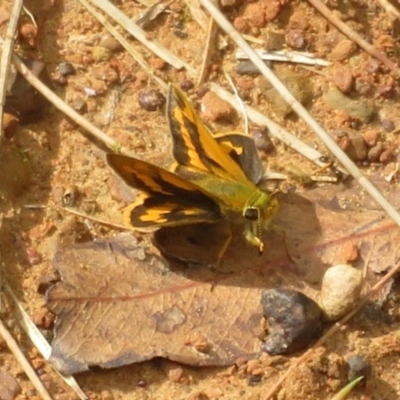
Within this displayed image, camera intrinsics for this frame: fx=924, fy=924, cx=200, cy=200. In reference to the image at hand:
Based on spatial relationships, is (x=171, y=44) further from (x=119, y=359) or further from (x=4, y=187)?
(x=119, y=359)

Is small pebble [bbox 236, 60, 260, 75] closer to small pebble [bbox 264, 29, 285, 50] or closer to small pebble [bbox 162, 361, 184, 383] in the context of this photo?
small pebble [bbox 264, 29, 285, 50]

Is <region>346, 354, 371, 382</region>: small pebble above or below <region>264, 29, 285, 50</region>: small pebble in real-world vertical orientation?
below

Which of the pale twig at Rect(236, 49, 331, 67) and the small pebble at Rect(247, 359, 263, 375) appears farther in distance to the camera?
the pale twig at Rect(236, 49, 331, 67)

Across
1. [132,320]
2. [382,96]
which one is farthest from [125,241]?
[382,96]

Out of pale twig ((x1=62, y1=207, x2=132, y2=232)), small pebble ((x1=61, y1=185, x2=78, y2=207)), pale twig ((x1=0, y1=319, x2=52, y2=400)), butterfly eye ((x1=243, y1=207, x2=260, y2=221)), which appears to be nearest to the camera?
pale twig ((x1=0, y1=319, x2=52, y2=400))

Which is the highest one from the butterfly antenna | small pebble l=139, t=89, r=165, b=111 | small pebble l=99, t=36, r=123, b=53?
small pebble l=99, t=36, r=123, b=53

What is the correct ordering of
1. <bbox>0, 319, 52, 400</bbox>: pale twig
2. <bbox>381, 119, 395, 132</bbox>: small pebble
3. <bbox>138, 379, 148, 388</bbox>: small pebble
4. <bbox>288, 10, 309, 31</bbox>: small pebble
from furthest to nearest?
1. <bbox>288, 10, 309, 31</bbox>: small pebble
2. <bbox>381, 119, 395, 132</bbox>: small pebble
3. <bbox>138, 379, 148, 388</bbox>: small pebble
4. <bbox>0, 319, 52, 400</bbox>: pale twig

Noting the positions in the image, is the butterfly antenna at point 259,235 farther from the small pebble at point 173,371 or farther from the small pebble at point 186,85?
the small pebble at point 186,85

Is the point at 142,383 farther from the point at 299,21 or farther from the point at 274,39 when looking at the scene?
the point at 299,21

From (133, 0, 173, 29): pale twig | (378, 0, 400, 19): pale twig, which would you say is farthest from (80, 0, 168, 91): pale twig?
(378, 0, 400, 19): pale twig
